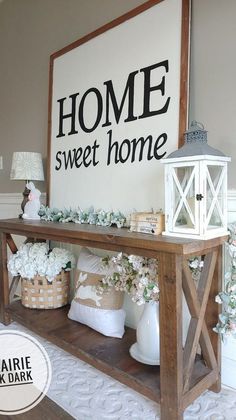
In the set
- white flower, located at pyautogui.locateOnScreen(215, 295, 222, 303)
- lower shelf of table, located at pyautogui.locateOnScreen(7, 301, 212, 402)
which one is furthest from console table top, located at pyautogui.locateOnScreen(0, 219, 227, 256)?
lower shelf of table, located at pyautogui.locateOnScreen(7, 301, 212, 402)

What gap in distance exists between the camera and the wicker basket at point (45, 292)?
1755 millimetres

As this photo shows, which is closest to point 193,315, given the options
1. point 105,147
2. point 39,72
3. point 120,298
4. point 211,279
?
point 211,279

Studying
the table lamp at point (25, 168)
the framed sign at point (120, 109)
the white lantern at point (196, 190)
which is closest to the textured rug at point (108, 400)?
the white lantern at point (196, 190)

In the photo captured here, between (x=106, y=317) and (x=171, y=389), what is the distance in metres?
0.51

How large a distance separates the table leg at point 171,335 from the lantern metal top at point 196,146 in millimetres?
363

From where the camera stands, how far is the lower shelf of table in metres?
1.11

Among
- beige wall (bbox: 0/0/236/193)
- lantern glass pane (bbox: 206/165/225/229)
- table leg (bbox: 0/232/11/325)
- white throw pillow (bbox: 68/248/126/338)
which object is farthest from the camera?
table leg (bbox: 0/232/11/325)

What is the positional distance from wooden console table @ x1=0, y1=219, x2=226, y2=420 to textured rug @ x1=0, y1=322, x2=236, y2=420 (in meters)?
0.08

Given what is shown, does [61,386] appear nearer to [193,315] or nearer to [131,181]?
[193,315]

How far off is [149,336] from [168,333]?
0.83ft

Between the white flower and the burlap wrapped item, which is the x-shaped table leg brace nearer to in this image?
the white flower

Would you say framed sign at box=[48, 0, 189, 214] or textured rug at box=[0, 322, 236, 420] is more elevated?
framed sign at box=[48, 0, 189, 214]

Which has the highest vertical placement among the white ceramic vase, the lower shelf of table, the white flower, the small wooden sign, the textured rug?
the small wooden sign

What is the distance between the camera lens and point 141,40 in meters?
1.40
